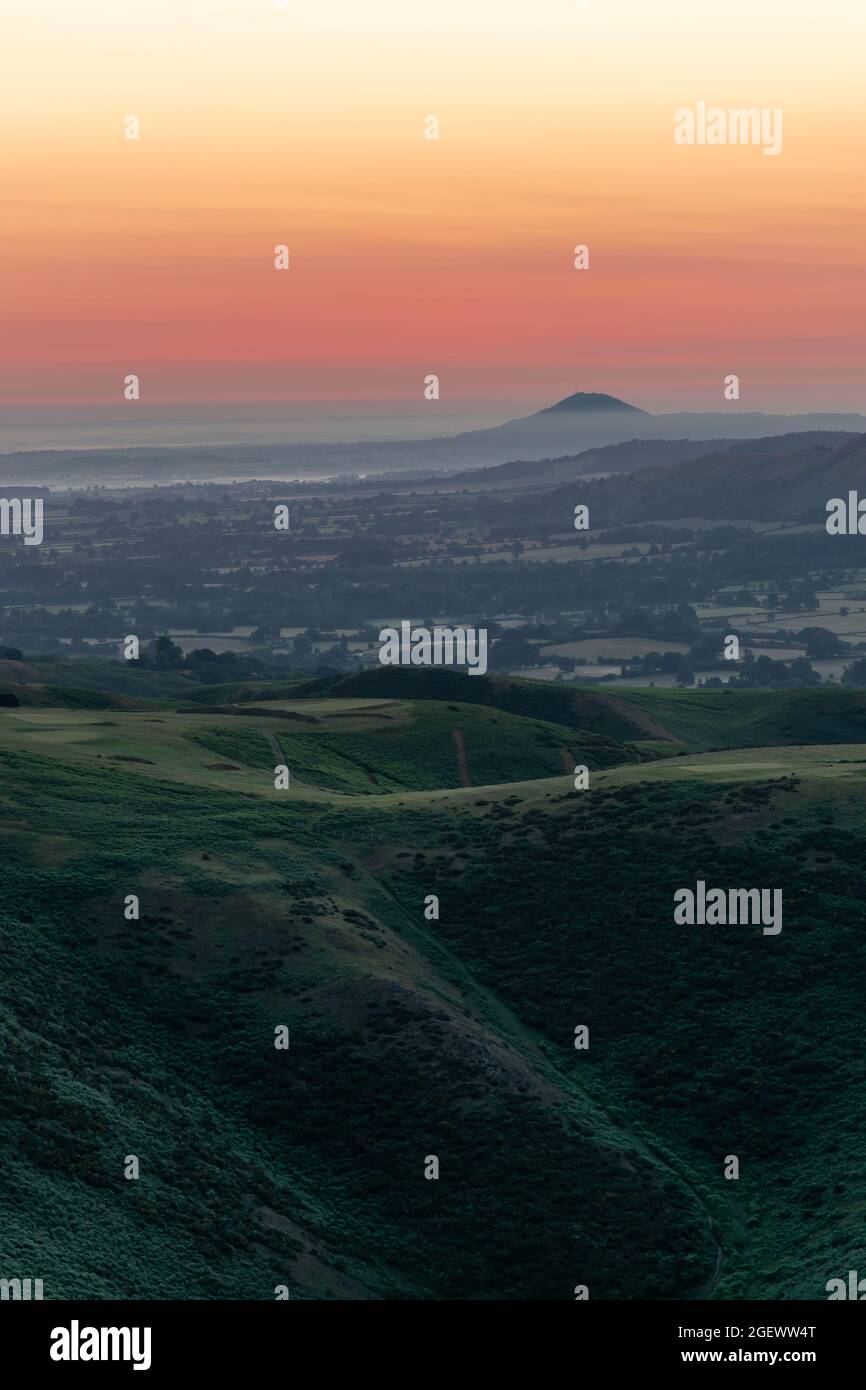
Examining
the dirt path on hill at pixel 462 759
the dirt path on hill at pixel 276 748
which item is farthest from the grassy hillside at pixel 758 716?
the dirt path on hill at pixel 276 748

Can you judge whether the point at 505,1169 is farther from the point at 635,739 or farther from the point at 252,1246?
the point at 635,739

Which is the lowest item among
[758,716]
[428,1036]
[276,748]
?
[428,1036]

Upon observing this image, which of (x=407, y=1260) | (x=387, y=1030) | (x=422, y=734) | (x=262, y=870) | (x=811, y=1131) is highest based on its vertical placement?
(x=422, y=734)

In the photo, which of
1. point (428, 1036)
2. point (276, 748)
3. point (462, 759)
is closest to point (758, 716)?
point (462, 759)

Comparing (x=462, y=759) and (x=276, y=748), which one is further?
(x=462, y=759)

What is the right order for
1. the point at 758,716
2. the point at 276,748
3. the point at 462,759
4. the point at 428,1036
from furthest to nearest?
1. the point at 758,716
2. the point at 462,759
3. the point at 276,748
4. the point at 428,1036

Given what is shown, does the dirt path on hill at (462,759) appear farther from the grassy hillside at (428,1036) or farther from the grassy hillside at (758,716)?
the grassy hillside at (758,716)

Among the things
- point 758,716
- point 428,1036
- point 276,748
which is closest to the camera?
point 428,1036

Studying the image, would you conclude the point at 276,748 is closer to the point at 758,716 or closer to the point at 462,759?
Result: the point at 462,759

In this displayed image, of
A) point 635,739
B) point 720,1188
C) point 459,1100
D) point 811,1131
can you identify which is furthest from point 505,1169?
point 635,739

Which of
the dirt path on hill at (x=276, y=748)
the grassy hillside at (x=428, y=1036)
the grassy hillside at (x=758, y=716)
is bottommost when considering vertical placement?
the grassy hillside at (x=428, y=1036)

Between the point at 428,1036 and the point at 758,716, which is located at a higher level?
the point at 758,716
